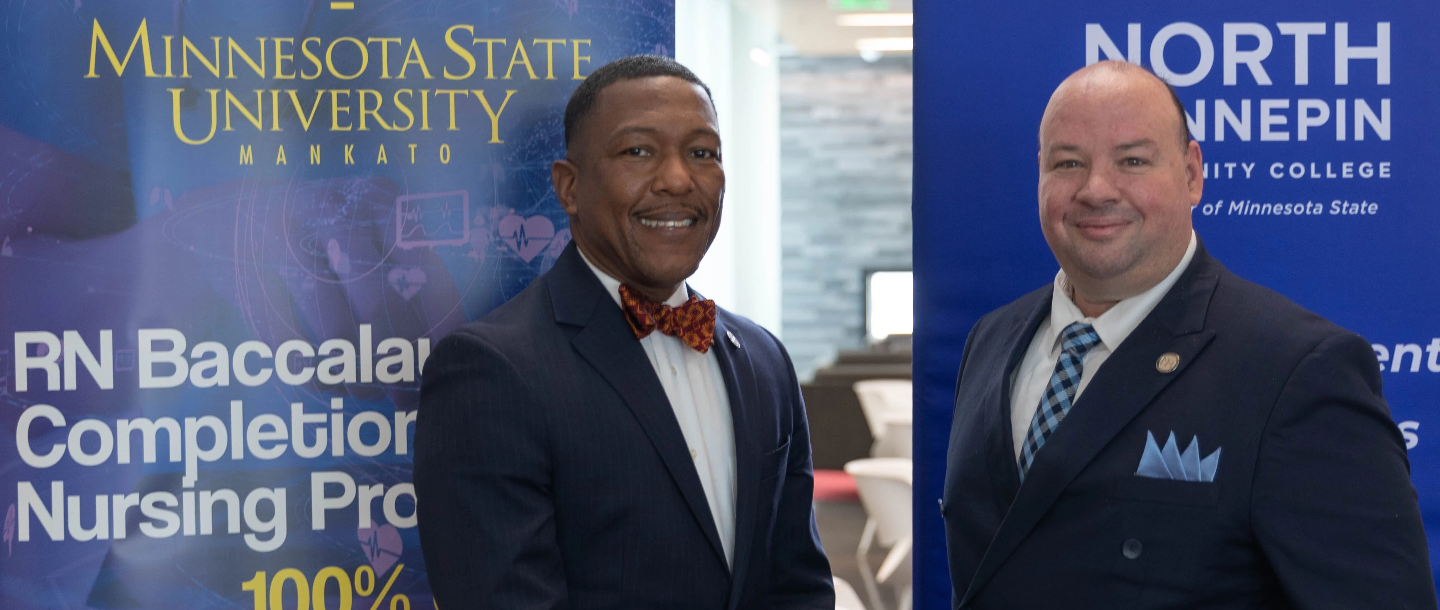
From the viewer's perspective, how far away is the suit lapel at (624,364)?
59.0 inches

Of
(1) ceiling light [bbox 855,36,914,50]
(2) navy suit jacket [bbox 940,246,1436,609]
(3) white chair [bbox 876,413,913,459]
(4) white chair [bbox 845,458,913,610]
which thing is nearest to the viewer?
(2) navy suit jacket [bbox 940,246,1436,609]

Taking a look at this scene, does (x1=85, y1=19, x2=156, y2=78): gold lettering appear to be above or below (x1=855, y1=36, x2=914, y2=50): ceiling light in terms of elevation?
below

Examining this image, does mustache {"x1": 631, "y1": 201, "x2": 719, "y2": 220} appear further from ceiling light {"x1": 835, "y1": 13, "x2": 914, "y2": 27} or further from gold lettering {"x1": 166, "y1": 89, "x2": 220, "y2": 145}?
ceiling light {"x1": 835, "y1": 13, "x2": 914, "y2": 27}

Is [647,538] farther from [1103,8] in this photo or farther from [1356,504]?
[1103,8]

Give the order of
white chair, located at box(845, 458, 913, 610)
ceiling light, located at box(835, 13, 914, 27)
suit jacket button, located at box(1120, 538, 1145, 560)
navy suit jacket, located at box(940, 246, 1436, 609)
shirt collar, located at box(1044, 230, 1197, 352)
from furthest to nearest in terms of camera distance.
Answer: ceiling light, located at box(835, 13, 914, 27) < white chair, located at box(845, 458, 913, 610) < shirt collar, located at box(1044, 230, 1197, 352) < suit jacket button, located at box(1120, 538, 1145, 560) < navy suit jacket, located at box(940, 246, 1436, 609)

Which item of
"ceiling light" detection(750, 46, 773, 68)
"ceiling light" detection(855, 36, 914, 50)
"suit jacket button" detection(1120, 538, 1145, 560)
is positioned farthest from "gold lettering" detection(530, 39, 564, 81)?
"ceiling light" detection(855, 36, 914, 50)

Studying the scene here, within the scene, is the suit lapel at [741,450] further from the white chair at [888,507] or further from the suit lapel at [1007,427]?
the white chair at [888,507]

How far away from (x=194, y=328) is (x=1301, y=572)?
67.0 inches

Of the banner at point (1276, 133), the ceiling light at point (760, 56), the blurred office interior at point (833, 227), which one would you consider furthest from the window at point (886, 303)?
the banner at point (1276, 133)

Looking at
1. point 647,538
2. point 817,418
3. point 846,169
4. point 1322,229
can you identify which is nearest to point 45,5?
point 647,538

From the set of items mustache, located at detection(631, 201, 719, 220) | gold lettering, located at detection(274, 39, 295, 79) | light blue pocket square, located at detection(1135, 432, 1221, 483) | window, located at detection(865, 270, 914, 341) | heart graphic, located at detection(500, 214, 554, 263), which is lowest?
window, located at detection(865, 270, 914, 341)

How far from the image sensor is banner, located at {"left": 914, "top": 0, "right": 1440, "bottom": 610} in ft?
6.17

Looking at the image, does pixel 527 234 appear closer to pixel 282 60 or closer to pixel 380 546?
pixel 282 60

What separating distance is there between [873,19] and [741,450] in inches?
330
